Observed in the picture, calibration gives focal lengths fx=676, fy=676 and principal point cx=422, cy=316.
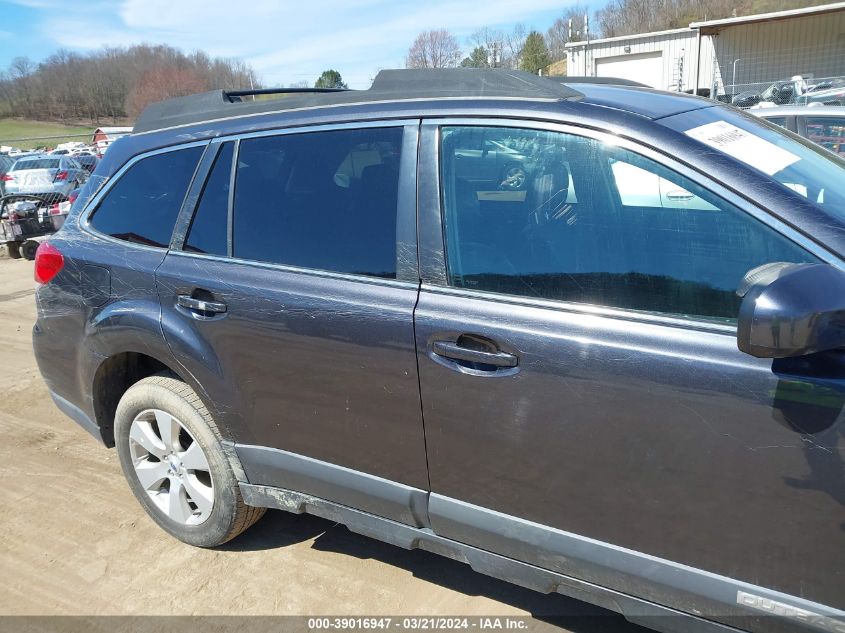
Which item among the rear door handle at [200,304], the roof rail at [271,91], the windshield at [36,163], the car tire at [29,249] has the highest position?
the roof rail at [271,91]

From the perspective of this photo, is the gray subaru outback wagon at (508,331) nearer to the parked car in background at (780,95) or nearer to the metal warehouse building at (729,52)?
the parked car in background at (780,95)

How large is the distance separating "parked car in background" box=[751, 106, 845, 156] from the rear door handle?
5710 mm

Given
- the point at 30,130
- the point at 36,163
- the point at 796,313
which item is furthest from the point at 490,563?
the point at 30,130

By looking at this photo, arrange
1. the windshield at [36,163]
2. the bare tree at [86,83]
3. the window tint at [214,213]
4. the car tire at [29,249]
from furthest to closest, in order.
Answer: the bare tree at [86,83], the windshield at [36,163], the car tire at [29,249], the window tint at [214,213]

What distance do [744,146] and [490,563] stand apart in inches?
60.3

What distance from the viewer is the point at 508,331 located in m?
2.01

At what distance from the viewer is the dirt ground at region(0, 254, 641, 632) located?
8.84 feet

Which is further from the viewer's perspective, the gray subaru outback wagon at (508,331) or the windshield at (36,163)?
the windshield at (36,163)

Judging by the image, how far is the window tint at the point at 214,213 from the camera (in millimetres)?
2736

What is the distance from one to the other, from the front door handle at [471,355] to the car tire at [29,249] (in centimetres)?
976

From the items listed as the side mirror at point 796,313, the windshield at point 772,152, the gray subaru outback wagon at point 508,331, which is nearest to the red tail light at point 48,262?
the gray subaru outback wagon at point 508,331

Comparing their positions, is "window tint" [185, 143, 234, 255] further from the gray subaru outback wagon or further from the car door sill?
the car door sill

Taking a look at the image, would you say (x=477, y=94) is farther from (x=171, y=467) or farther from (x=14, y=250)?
(x=14, y=250)

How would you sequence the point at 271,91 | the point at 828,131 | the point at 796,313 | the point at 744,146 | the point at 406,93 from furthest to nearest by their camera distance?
the point at 828,131
the point at 271,91
the point at 406,93
the point at 744,146
the point at 796,313
